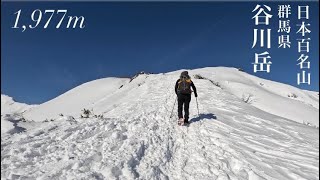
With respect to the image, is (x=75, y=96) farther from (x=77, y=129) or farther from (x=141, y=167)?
(x=141, y=167)

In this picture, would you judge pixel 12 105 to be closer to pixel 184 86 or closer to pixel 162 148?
pixel 184 86

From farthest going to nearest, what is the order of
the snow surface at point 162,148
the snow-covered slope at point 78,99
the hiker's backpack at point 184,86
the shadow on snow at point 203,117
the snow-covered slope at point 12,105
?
the snow-covered slope at point 12,105, the snow-covered slope at point 78,99, the shadow on snow at point 203,117, the hiker's backpack at point 184,86, the snow surface at point 162,148

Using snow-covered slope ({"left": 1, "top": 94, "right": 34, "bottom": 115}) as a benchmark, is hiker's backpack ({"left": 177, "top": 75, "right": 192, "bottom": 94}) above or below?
above

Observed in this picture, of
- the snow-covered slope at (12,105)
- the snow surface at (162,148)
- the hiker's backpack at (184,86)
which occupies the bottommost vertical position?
the snow-covered slope at (12,105)

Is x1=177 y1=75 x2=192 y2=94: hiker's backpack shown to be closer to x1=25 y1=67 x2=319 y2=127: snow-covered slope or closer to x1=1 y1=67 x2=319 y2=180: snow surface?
x1=1 y1=67 x2=319 y2=180: snow surface

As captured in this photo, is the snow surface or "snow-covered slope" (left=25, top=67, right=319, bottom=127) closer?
the snow surface

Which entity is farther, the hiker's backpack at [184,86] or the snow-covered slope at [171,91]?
the snow-covered slope at [171,91]

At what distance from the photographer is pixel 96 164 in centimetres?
803

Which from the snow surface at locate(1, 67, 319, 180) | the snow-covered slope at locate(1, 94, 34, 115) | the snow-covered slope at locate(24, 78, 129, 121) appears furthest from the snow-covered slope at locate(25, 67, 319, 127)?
the snow surface at locate(1, 67, 319, 180)

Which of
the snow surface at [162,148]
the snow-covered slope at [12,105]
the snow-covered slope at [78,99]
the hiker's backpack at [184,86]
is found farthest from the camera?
the snow-covered slope at [12,105]

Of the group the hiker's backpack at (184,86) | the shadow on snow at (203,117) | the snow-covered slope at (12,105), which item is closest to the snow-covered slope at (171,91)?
the snow-covered slope at (12,105)

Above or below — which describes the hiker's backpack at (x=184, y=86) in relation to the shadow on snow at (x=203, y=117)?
above

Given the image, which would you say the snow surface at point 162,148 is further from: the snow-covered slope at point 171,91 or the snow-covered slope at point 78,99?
the snow-covered slope at point 78,99

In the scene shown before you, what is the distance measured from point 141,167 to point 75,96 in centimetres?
2397
